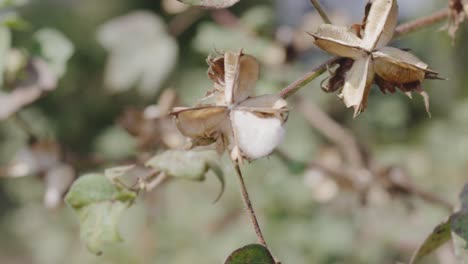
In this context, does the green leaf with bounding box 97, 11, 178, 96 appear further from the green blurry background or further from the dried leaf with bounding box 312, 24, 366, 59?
the dried leaf with bounding box 312, 24, 366, 59

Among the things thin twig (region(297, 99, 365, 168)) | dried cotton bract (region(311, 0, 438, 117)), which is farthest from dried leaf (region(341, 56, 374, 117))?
thin twig (region(297, 99, 365, 168))

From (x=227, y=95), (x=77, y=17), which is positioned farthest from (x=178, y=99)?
(x=77, y=17)

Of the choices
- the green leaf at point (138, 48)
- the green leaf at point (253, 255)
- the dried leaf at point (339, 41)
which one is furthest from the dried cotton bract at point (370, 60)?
the green leaf at point (138, 48)

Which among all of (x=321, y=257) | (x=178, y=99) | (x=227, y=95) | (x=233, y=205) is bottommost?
(x=233, y=205)

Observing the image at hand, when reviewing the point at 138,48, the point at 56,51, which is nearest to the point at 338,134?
the point at 138,48

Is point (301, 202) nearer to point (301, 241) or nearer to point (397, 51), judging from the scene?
point (301, 241)

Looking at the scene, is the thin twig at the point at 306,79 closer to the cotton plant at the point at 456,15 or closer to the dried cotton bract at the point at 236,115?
the dried cotton bract at the point at 236,115
